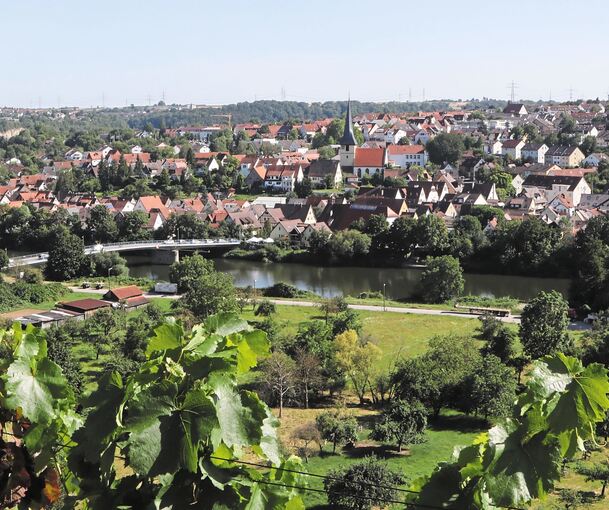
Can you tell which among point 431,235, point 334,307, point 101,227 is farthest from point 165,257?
point 334,307

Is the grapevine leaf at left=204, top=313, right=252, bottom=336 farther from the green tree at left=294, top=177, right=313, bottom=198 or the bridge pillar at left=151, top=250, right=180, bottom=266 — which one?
the green tree at left=294, top=177, right=313, bottom=198

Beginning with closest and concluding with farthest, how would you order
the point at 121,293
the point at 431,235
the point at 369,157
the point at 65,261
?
the point at 121,293, the point at 65,261, the point at 431,235, the point at 369,157

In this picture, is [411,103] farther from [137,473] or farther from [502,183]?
[137,473]

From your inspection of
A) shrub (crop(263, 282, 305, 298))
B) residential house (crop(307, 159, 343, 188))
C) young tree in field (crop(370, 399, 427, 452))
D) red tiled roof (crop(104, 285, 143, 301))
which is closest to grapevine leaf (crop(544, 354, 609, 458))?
young tree in field (crop(370, 399, 427, 452))

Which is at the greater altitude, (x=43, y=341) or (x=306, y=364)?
(x=43, y=341)

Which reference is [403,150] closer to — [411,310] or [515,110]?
[411,310]

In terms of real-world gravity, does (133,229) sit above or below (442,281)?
below

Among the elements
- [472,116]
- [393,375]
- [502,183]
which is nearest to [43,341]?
[393,375]

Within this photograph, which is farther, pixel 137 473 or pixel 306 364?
pixel 306 364
